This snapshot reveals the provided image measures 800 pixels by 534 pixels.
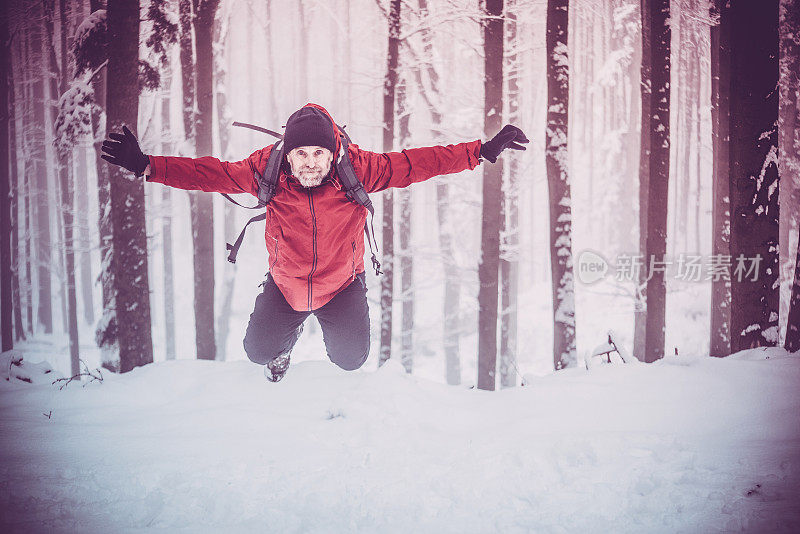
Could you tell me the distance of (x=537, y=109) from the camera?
49.5ft

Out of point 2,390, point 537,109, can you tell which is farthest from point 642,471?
point 537,109

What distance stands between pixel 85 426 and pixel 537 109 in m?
16.0

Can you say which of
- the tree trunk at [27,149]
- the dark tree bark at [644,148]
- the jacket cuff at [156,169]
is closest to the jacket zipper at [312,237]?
the jacket cuff at [156,169]

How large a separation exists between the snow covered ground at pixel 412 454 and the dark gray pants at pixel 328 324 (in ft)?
Answer: 1.75

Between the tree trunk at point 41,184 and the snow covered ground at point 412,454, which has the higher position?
the tree trunk at point 41,184

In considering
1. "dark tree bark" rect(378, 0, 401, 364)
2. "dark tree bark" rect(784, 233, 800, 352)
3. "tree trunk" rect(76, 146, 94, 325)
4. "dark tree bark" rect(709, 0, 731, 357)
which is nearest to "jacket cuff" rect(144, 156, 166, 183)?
"dark tree bark" rect(378, 0, 401, 364)

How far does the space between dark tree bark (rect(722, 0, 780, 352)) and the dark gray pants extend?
513cm

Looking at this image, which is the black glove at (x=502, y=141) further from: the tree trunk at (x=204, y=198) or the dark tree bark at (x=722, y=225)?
the dark tree bark at (x=722, y=225)

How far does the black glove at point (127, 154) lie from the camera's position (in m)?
3.07

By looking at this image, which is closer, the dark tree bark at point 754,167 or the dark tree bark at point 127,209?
the dark tree bark at point 754,167

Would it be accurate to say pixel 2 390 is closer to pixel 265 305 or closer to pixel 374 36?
pixel 265 305

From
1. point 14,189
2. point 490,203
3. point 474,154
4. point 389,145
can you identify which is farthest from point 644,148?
point 14,189

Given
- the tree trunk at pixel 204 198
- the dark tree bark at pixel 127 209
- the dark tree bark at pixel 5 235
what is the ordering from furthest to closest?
the dark tree bark at pixel 5 235, the tree trunk at pixel 204 198, the dark tree bark at pixel 127 209

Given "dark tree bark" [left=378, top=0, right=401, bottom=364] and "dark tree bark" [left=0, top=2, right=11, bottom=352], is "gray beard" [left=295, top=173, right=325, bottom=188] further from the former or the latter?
"dark tree bark" [left=0, top=2, right=11, bottom=352]
